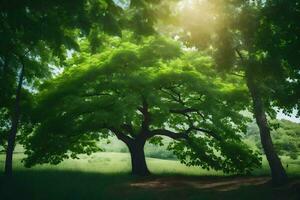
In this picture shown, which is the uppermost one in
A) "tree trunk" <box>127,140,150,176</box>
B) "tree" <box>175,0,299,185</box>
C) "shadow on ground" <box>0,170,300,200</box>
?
"tree" <box>175,0,299,185</box>

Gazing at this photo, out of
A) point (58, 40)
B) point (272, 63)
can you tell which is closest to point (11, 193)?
point (58, 40)

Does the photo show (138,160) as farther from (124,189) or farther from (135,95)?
(124,189)

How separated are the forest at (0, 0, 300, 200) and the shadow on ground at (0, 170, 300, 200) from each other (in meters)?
0.05

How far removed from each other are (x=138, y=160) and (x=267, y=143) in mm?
10563

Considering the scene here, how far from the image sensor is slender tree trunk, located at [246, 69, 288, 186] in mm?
16250

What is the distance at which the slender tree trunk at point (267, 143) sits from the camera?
16.2m

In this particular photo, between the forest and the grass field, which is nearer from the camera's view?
the forest

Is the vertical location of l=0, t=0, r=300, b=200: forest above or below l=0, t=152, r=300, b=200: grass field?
above

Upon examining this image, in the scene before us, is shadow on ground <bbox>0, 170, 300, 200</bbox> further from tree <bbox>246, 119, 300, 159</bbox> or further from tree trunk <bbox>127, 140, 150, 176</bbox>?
tree <bbox>246, 119, 300, 159</bbox>

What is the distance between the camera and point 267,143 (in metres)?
16.9

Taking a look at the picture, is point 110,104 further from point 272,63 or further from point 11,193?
point 272,63

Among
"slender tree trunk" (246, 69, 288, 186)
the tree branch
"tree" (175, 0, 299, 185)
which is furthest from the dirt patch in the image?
the tree branch

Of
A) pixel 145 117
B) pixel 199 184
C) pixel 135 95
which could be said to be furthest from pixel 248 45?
pixel 145 117

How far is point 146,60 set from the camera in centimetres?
2206
